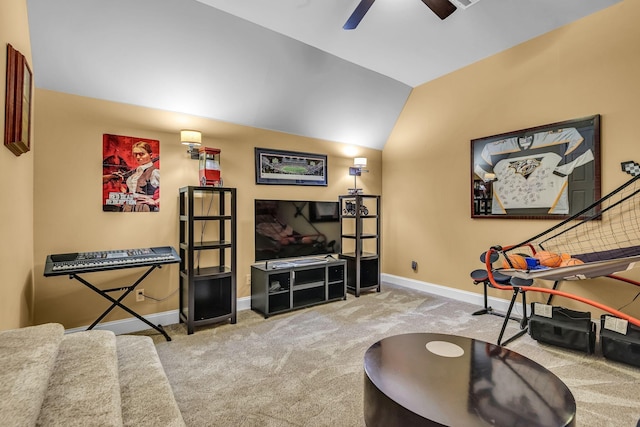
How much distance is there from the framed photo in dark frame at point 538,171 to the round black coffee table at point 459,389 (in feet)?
7.30

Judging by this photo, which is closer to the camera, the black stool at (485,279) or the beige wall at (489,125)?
the beige wall at (489,125)

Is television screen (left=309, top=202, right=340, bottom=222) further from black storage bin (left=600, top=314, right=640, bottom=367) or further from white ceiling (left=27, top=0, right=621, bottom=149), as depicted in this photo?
black storage bin (left=600, top=314, right=640, bottom=367)

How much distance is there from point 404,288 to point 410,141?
223 centimetres

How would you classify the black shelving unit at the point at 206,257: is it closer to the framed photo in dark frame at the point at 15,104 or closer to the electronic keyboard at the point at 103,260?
the electronic keyboard at the point at 103,260

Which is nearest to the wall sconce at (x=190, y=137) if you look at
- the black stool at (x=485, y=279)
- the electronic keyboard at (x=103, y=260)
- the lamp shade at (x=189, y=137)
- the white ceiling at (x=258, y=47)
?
the lamp shade at (x=189, y=137)

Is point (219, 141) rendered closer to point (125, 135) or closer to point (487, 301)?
point (125, 135)

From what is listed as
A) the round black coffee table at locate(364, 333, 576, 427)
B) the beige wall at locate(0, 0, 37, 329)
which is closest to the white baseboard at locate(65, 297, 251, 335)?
the beige wall at locate(0, 0, 37, 329)

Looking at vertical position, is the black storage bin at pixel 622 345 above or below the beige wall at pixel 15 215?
below

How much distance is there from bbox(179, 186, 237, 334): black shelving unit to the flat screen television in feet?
1.31

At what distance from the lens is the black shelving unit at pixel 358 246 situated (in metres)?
4.33

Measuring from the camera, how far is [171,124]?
3.30m

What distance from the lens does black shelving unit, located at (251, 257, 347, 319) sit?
3.56 metres

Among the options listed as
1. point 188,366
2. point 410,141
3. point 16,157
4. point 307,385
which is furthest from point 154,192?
point 410,141

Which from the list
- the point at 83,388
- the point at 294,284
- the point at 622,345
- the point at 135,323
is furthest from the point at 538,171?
the point at 135,323
